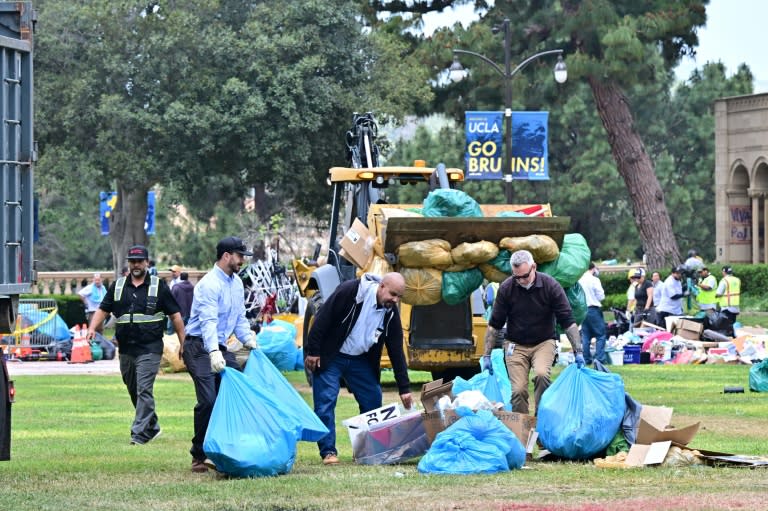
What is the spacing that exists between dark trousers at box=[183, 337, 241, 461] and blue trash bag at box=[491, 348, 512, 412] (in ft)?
7.44

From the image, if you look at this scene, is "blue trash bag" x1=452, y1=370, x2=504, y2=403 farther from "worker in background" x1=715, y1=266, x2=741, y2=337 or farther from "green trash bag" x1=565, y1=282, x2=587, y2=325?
"worker in background" x1=715, y1=266, x2=741, y2=337

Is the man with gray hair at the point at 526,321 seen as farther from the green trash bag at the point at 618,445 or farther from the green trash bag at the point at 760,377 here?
the green trash bag at the point at 760,377

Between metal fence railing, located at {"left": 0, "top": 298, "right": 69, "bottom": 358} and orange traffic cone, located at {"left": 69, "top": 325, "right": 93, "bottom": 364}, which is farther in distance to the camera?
metal fence railing, located at {"left": 0, "top": 298, "right": 69, "bottom": 358}

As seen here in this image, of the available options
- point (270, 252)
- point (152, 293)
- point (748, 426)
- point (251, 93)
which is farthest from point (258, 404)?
point (251, 93)

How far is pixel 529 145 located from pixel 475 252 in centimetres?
1493

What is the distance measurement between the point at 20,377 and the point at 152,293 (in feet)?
40.9

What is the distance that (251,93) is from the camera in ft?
142

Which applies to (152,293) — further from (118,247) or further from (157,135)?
(118,247)

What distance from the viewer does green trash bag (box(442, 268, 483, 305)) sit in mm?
17062

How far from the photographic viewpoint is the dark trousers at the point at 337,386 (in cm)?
1271

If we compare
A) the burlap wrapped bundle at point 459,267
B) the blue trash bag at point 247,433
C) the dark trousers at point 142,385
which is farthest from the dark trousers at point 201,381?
the burlap wrapped bundle at point 459,267

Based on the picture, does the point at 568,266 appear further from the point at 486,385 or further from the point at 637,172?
the point at 637,172

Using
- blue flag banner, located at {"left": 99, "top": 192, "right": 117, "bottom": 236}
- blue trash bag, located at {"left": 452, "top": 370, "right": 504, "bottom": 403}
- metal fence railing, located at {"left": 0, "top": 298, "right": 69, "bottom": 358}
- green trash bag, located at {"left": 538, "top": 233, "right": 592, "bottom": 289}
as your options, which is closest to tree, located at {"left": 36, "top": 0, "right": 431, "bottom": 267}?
blue flag banner, located at {"left": 99, "top": 192, "right": 117, "bottom": 236}

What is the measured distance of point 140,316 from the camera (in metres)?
14.4
